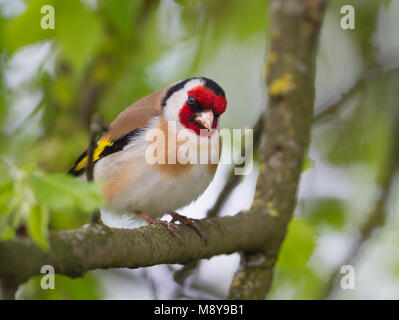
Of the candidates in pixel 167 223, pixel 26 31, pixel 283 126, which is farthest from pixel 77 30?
pixel 283 126

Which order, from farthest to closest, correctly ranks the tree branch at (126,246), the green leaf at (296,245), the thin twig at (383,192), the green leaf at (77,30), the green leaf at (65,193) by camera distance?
the thin twig at (383,192) < the green leaf at (296,245) < the green leaf at (77,30) < the tree branch at (126,246) < the green leaf at (65,193)

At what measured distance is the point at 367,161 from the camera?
531 centimetres

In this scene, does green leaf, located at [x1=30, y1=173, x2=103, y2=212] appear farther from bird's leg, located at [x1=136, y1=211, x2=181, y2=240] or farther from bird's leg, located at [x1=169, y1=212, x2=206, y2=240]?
bird's leg, located at [x1=169, y1=212, x2=206, y2=240]

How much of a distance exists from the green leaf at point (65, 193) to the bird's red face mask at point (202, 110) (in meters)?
1.76

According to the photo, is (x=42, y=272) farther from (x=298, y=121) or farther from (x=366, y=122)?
(x=366, y=122)

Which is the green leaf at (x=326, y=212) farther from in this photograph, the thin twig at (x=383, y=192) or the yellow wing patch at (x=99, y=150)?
the yellow wing patch at (x=99, y=150)

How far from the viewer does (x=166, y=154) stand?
11.3ft

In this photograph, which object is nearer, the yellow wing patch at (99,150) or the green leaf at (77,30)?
the green leaf at (77,30)

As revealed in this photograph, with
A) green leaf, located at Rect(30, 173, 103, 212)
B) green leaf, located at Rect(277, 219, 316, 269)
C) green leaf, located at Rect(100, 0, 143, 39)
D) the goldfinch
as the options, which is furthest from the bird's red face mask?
green leaf, located at Rect(30, 173, 103, 212)

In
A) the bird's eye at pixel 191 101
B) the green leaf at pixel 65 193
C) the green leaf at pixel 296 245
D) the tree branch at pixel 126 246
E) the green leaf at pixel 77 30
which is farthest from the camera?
the green leaf at pixel 296 245

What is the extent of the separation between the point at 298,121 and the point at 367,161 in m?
1.96

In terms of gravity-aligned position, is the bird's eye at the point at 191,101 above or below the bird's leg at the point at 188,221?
above

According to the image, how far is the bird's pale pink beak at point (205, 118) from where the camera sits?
11.2 feet

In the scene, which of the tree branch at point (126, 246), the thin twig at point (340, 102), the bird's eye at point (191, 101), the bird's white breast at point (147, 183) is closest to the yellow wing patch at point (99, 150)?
the bird's white breast at point (147, 183)
